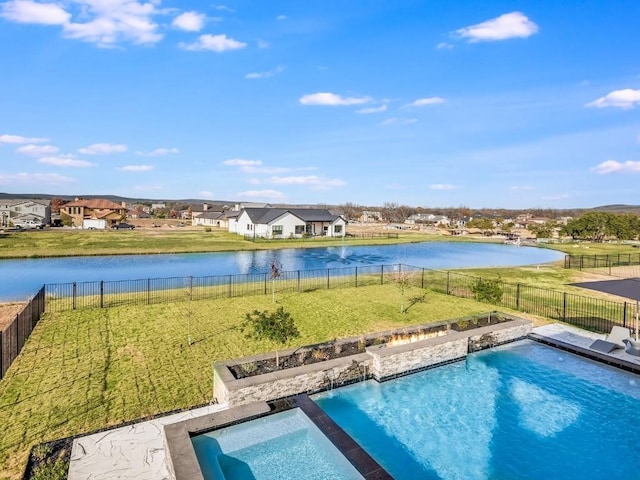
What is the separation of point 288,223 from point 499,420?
139 ft

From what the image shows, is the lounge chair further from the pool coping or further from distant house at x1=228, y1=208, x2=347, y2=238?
distant house at x1=228, y1=208, x2=347, y2=238

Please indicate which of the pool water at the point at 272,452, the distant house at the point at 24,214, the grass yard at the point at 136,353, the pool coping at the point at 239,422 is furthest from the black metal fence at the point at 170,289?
the distant house at the point at 24,214

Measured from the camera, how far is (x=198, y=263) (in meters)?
27.4

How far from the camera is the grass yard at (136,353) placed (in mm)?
6270

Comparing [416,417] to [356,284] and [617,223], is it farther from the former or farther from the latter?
[617,223]

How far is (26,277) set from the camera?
20609mm

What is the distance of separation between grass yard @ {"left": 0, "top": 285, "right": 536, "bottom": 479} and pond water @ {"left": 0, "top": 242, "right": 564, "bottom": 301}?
6.68 metres

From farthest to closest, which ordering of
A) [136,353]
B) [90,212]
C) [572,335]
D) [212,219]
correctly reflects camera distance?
[90,212] < [212,219] < [572,335] < [136,353]

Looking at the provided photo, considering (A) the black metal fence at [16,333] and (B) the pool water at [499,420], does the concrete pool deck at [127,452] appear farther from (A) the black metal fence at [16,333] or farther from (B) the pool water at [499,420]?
(A) the black metal fence at [16,333]

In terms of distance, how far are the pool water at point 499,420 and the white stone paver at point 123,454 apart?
295 cm

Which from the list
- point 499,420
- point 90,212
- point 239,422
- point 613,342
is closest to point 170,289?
point 239,422

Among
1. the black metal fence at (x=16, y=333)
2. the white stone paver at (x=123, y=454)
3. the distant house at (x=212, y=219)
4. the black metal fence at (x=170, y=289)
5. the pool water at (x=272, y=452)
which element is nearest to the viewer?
the white stone paver at (x=123, y=454)

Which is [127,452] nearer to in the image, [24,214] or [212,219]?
[212,219]

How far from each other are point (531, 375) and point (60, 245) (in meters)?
38.2
